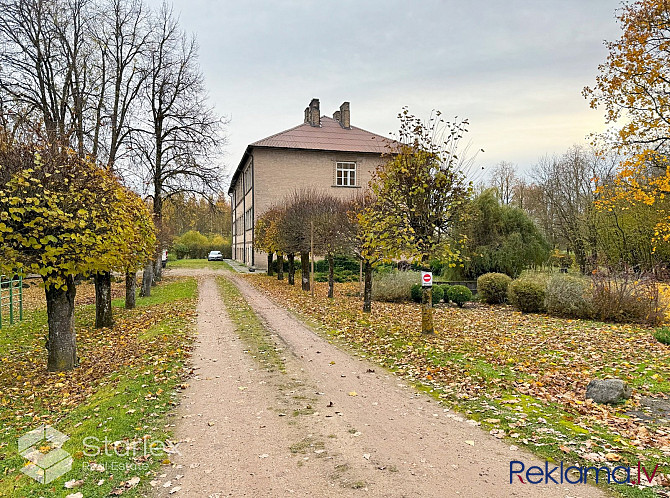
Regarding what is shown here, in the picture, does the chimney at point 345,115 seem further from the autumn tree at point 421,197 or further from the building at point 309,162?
the autumn tree at point 421,197

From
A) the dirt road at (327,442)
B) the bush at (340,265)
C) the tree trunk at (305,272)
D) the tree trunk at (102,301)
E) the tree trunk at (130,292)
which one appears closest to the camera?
the dirt road at (327,442)

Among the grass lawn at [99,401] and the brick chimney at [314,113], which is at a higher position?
the brick chimney at [314,113]

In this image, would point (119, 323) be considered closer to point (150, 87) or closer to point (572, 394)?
point (572, 394)

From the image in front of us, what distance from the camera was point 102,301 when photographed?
39.7 ft

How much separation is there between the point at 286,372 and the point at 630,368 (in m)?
5.66

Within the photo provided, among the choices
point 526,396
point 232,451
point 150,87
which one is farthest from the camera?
point 150,87

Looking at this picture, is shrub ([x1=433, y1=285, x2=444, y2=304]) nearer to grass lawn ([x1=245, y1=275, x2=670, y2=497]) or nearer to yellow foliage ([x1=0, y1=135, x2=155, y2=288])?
grass lawn ([x1=245, y1=275, x2=670, y2=497])

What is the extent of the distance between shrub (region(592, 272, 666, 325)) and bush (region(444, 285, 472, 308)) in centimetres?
487

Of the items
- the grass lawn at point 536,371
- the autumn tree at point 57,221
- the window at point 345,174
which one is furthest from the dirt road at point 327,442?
the window at point 345,174

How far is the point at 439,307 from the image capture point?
1700cm

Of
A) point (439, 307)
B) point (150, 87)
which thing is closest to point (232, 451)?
point (439, 307)

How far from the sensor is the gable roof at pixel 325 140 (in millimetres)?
35781

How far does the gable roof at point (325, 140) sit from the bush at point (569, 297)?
22556 millimetres

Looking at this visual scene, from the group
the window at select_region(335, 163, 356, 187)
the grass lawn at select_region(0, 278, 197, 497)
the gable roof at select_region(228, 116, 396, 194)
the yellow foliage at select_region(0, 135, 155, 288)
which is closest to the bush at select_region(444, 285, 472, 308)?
the grass lawn at select_region(0, 278, 197, 497)
